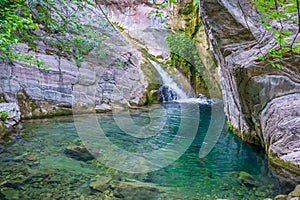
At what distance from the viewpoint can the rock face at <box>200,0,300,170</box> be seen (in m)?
4.57

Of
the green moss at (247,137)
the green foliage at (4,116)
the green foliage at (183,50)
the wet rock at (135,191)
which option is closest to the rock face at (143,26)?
the green foliage at (183,50)

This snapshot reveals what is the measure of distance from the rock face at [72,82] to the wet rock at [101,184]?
6145 mm

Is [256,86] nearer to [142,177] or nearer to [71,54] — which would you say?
[142,177]

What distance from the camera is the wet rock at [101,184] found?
4.05 meters

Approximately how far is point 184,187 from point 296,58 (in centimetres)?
360

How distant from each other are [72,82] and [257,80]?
7.64 meters

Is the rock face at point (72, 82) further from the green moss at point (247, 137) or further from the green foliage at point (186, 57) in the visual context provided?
the green moss at point (247, 137)

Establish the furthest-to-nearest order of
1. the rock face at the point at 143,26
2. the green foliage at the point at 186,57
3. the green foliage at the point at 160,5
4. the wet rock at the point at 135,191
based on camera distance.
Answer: the rock face at the point at 143,26 → the green foliage at the point at 186,57 → the wet rock at the point at 135,191 → the green foliage at the point at 160,5

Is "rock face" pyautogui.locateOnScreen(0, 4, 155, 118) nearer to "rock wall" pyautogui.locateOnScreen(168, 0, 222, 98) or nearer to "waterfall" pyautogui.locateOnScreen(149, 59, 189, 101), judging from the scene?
"waterfall" pyautogui.locateOnScreen(149, 59, 189, 101)

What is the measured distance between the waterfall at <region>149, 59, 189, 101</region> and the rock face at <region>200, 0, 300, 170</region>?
7629 millimetres

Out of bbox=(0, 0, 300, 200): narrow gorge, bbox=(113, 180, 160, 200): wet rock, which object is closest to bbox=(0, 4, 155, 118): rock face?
bbox=(0, 0, 300, 200): narrow gorge

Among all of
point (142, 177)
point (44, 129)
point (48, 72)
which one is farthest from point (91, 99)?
point (142, 177)

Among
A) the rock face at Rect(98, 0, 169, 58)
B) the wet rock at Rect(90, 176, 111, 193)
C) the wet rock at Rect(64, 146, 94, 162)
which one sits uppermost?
the rock face at Rect(98, 0, 169, 58)

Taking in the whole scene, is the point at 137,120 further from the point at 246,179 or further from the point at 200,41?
the point at 200,41
